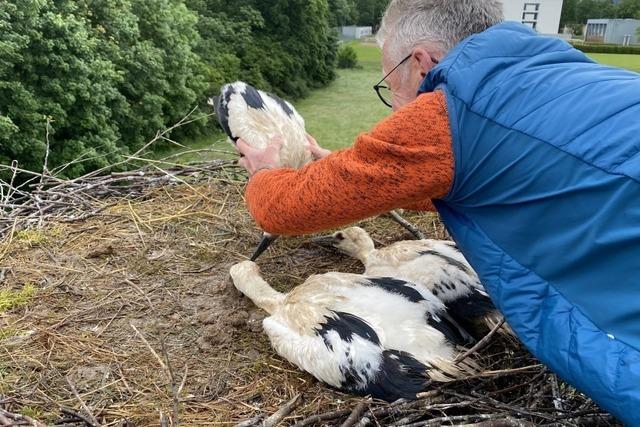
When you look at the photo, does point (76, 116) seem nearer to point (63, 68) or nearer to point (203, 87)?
point (63, 68)

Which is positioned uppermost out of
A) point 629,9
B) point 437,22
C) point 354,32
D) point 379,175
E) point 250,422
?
point 437,22

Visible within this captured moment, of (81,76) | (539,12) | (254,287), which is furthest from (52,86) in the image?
(539,12)

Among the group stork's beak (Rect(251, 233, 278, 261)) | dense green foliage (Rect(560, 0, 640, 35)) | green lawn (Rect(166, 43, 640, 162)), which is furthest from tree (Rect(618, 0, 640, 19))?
stork's beak (Rect(251, 233, 278, 261))

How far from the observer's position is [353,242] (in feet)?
A: 11.5

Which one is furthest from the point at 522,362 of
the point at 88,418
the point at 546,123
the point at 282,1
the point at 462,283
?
the point at 282,1

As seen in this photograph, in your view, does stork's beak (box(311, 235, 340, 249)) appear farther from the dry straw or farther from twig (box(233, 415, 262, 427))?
twig (box(233, 415, 262, 427))

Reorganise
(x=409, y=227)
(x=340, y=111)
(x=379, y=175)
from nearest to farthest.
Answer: (x=379, y=175) < (x=409, y=227) < (x=340, y=111)

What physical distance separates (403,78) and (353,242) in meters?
1.54

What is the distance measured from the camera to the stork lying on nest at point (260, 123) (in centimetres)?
312

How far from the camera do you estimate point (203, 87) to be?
495 inches

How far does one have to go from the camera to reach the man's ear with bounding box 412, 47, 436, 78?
2.00m

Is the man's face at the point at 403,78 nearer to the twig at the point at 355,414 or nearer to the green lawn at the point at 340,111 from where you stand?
the twig at the point at 355,414

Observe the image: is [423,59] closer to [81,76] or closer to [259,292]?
[259,292]

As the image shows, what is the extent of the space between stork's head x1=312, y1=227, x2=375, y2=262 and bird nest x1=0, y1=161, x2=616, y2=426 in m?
0.08
